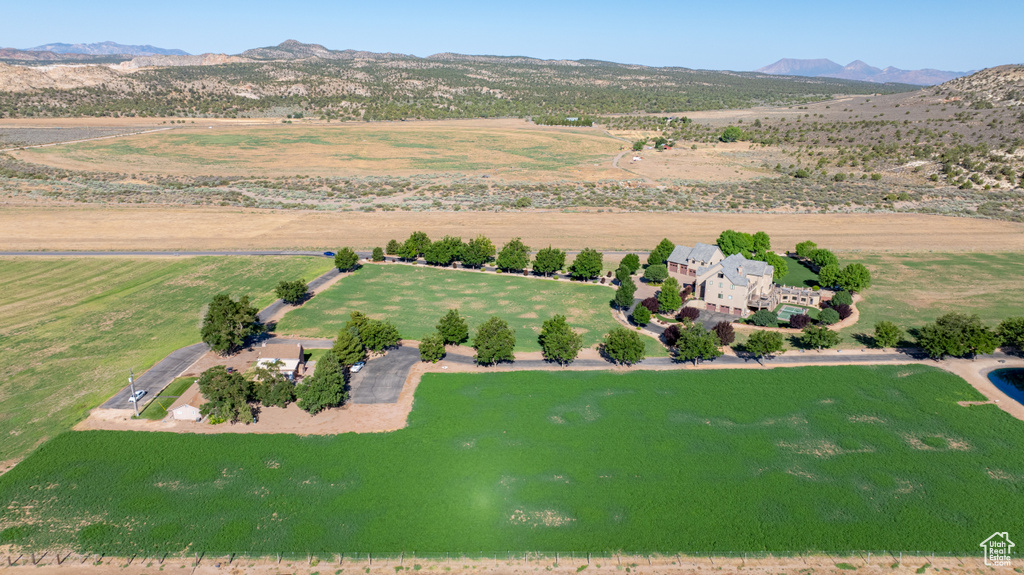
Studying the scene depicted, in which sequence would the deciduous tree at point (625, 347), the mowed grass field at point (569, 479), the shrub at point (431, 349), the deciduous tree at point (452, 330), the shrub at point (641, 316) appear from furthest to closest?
the shrub at point (641, 316), the deciduous tree at point (452, 330), the shrub at point (431, 349), the deciduous tree at point (625, 347), the mowed grass field at point (569, 479)

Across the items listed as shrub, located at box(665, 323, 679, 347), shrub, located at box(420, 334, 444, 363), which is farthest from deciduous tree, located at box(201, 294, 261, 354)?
shrub, located at box(665, 323, 679, 347)

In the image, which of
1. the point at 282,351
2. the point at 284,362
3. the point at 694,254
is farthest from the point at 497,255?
the point at 284,362

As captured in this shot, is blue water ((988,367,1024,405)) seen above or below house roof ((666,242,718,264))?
below

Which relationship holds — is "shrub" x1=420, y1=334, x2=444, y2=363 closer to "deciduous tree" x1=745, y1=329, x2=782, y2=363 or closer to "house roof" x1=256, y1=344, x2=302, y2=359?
"house roof" x1=256, y1=344, x2=302, y2=359

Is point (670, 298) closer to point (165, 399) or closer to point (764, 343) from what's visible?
point (764, 343)

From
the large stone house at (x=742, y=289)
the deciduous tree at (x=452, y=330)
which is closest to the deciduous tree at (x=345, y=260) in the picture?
the deciduous tree at (x=452, y=330)

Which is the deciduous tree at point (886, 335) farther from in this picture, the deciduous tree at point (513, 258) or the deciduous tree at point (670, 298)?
the deciduous tree at point (513, 258)

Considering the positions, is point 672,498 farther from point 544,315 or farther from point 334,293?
point 334,293
